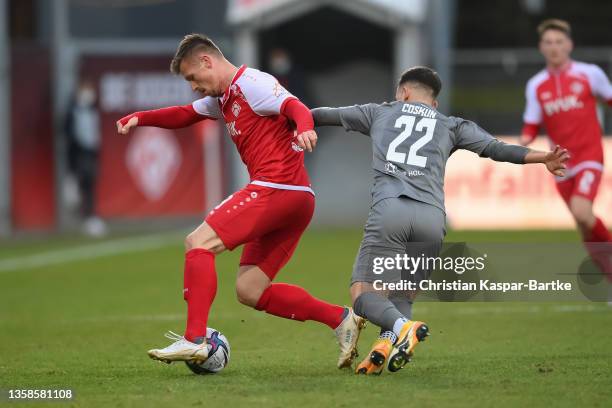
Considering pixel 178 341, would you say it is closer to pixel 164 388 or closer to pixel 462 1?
pixel 164 388

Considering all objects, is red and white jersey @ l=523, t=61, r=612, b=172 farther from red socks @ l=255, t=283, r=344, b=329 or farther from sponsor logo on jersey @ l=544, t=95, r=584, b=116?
red socks @ l=255, t=283, r=344, b=329

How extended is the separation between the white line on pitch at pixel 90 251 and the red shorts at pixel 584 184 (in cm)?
807

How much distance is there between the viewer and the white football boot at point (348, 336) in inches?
303

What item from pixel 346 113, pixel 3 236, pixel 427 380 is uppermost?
pixel 346 113

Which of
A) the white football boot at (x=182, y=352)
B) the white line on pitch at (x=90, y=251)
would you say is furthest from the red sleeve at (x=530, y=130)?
the white line on pitch at (x=90, y=251)

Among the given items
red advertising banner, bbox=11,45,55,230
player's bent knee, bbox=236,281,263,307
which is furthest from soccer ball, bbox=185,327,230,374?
red advertising banner, bbox=11,45,55,230

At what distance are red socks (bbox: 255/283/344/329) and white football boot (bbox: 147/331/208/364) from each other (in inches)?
27.2

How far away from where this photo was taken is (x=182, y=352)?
7223 mm

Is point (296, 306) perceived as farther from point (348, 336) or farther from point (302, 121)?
point (302, 121)

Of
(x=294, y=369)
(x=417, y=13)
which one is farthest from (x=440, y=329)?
(x=417, y=13)

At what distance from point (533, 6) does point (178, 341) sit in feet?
86.5

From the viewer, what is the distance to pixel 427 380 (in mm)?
7223

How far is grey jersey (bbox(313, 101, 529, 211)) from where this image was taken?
7.41 metres

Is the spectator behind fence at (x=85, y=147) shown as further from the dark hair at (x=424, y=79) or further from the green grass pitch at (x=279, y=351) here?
the dark hair at (x=424, y=79)
